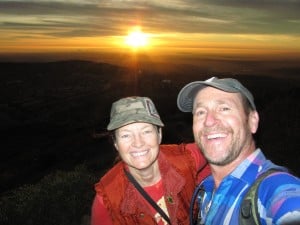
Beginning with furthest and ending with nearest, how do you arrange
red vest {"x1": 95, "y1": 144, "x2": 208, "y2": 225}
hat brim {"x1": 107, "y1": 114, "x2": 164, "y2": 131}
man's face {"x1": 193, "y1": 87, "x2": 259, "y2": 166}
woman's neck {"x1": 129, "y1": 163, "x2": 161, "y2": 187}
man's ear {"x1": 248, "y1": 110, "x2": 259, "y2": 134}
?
woman's neck {"x1": 129, "y1": 163, "x2": 161, "y2": 187} → hat brim {"x1": 107, "y1": 114, "x2": 164, "y2": 131} → red vest {"x1": 95, "y1": 144, "x2": 208, "y2": 225} → man's ear {"x1": 248, "y1": 110, "x2": 259, "y2": 134} → man's face {"x1": 193, "y1": 87, "x2": 259, "y2": 166}

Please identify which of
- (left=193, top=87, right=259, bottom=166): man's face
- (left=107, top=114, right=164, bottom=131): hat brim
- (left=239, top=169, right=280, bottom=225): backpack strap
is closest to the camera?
(left=239, top=169, right=280, bottom=225): backpack strap

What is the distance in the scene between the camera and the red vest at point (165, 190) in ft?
13.2

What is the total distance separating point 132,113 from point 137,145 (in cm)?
34

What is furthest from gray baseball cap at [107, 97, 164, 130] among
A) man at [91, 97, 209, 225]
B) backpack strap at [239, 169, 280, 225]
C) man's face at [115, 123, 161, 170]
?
backpack strap at [239, 169, 280, 225]

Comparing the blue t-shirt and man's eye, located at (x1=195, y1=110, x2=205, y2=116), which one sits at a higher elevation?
man's eye, located at (x1=195, y1=110, x2=205, y2=116)

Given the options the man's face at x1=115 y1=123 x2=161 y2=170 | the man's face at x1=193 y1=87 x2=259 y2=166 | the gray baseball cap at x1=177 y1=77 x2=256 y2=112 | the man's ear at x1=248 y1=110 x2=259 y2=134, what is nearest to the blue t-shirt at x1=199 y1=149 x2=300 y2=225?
the man's face at x1=193 y1=87 x2=259 y2=166

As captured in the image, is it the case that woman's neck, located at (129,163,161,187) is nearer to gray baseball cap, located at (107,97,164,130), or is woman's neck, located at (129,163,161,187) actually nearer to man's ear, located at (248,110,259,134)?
gray baseball cap, located at (107,97,164,130)

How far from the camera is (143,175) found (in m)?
4.36

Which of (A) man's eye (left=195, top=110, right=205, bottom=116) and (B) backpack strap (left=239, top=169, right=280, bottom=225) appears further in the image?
(A) man's eye (left=195, top=110, right=205, bottom=116)

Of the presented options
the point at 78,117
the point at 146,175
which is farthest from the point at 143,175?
the point at 78,117

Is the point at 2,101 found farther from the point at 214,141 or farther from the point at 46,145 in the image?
the point at 214,141

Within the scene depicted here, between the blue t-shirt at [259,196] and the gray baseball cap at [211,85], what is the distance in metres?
0.53

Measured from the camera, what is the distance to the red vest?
4023 millimetres

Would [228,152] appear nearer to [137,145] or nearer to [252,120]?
[252,120]
